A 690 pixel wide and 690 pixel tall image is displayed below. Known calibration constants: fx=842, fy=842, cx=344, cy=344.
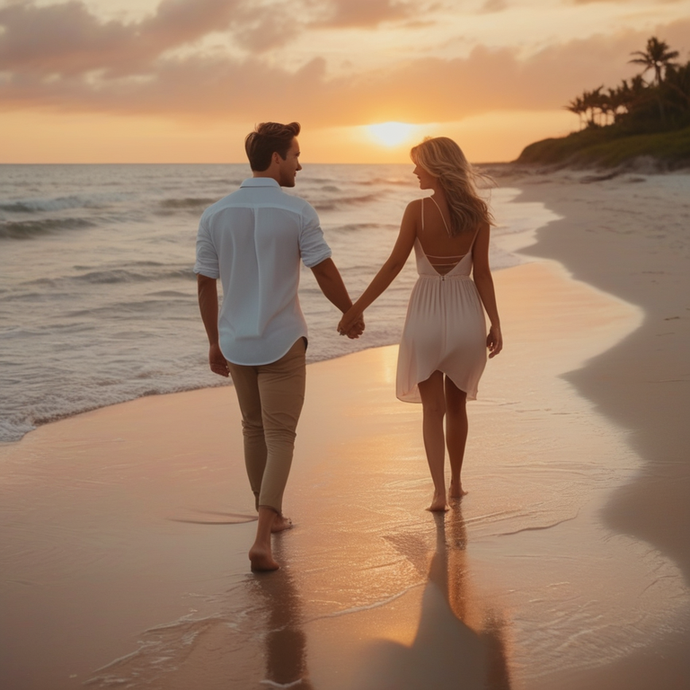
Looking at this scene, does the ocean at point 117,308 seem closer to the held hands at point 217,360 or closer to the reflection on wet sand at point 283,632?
the held hands at point 217,360

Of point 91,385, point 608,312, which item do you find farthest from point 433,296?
point 608,312

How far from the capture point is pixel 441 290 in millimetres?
4238

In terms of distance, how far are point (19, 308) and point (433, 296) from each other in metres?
8.82

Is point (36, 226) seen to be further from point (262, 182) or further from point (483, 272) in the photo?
point (262, 182)

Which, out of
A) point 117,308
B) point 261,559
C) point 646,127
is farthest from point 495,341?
point 646,127

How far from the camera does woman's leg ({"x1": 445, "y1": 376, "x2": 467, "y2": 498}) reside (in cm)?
439

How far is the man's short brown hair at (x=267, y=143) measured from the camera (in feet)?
11.7

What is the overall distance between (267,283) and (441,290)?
1.08 meters

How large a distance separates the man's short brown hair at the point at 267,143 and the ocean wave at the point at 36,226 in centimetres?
2197

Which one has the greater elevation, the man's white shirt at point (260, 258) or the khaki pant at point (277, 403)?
the man's white shirt at point (260, 258)

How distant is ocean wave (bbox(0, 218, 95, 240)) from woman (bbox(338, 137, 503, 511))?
21748mm

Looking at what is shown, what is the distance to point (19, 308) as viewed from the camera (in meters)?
11.6

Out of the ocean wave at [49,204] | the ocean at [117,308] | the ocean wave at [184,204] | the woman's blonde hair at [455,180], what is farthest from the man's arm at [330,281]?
the ocean wave at [49,204]

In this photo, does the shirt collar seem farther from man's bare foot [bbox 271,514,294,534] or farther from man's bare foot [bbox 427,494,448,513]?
man's bare foot [bbox 427,494,448,513]
